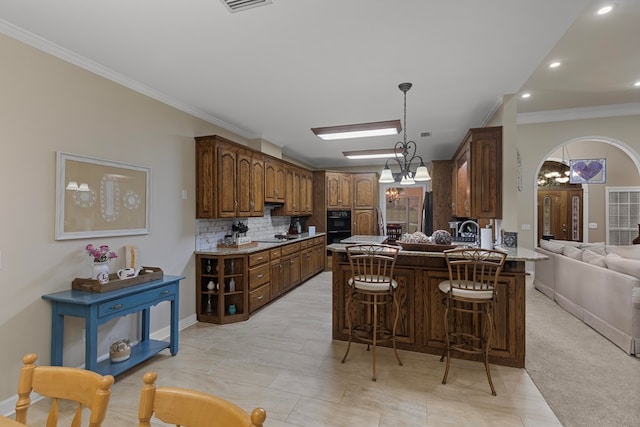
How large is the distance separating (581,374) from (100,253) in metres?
4.31

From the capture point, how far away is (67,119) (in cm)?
254

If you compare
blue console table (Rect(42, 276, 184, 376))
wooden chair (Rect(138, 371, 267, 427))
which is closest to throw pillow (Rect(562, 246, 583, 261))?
wooden chair (Rect(138, 371, 267, 427))

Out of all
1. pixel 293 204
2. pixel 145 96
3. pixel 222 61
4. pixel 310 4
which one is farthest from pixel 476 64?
pixel 293 204

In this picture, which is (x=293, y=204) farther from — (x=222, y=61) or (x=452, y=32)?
(x=452, y=32)

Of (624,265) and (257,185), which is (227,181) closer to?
(257,185)

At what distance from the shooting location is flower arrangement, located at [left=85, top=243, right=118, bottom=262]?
2533 mm

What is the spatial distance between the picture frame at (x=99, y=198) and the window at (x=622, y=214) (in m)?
10.5

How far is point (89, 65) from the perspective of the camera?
8.79ft

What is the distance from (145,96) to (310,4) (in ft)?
7.29

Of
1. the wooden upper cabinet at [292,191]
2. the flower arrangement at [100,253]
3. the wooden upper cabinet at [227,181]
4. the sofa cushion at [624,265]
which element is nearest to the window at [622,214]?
the sofa cushion at [624,265]

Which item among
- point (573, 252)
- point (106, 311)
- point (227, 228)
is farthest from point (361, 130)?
point (106, 311)

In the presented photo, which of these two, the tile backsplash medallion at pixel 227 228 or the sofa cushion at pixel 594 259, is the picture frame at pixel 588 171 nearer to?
the sofa cushion at pixel 594 259

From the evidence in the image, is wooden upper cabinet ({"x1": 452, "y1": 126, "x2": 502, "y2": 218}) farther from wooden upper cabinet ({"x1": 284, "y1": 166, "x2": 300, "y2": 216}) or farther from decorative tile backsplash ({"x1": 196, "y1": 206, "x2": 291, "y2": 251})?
decorative tile backsplash ({"x1": 196, "y1": 206, "x2": 291, "y2": 251})

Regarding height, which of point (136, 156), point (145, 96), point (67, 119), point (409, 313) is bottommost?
point (409, 313)
